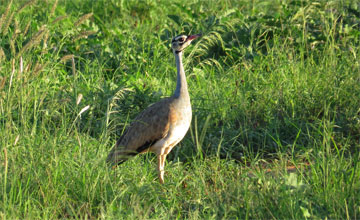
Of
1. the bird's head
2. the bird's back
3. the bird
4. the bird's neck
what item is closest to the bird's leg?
the bird

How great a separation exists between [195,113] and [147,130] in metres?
0.80

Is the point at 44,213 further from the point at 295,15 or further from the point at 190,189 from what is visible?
the point at 295,15

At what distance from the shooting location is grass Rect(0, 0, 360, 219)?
170 inches

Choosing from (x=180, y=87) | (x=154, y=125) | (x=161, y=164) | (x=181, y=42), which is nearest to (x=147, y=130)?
(x=154, y=125)

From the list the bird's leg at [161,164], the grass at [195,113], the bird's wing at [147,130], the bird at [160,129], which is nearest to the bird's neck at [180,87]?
the bird at [160,129]

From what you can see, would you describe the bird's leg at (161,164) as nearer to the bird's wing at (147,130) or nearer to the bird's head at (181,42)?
the bird's wing at (147,130)

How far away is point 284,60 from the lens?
274 inches

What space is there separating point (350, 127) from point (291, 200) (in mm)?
1930

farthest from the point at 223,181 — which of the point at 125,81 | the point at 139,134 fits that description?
the point at 125,81

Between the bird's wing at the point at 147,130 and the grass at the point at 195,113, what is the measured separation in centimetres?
16

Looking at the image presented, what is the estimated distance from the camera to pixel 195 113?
6.19m

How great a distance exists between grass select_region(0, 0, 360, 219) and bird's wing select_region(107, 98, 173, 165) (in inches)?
6.2

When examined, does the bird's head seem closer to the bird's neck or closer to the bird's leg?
the bird's neck

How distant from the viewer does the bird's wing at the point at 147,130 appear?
17.9 feet
